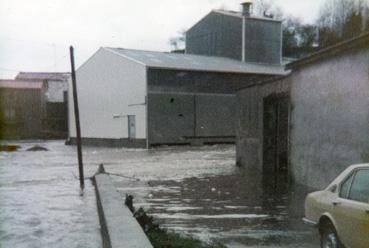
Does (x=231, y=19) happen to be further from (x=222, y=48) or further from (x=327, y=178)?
(x=327, y=178)

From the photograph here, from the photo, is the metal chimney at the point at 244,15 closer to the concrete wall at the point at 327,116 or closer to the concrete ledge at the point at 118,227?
the concrete wall at the point at 327,116

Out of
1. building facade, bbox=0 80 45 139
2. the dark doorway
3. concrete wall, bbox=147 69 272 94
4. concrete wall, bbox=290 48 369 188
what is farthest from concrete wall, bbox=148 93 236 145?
concrete wall, bbox=290 48 369 188

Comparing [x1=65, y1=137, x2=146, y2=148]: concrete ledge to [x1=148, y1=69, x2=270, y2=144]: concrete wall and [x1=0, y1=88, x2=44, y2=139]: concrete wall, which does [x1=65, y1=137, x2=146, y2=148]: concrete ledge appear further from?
[x1=0, y1=88, x2=44, y2=139]: concrete wall

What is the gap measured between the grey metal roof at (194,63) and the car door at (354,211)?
1400 inches

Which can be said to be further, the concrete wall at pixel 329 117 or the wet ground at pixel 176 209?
the concrete wall at pixel 329 117

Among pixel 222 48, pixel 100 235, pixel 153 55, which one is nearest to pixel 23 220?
pixel 100 235

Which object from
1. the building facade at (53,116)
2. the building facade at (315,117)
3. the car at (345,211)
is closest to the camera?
the car at (345,211)

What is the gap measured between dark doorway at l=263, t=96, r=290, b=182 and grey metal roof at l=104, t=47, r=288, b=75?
23077 mm

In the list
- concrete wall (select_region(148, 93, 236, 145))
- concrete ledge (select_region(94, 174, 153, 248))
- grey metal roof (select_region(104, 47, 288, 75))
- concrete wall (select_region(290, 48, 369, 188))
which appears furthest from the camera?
grey metal roof (select_region(104, 47, 288, 75))

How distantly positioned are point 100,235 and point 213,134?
3637 cm

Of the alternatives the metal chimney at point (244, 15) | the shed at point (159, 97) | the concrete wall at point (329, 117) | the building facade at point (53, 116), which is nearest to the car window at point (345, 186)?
the concrete wall at point (329, 117)

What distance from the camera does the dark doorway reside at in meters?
18.5

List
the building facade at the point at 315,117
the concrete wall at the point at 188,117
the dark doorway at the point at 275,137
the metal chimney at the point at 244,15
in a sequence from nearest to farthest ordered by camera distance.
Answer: the building facade at the point at 315,117 → the dark doorway at the point at 275,137 → the concrete wall at the point at 188,117 → the metal chimney at the point at 244,15

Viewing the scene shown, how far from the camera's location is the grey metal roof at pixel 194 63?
43.5 meters
